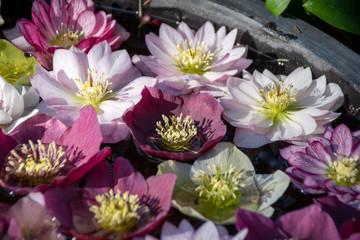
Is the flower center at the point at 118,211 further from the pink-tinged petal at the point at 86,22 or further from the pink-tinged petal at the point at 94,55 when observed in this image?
the pink-tinged petal at the point at 86,22

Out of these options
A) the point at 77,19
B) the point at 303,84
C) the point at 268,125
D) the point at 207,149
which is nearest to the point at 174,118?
the point at 207,149

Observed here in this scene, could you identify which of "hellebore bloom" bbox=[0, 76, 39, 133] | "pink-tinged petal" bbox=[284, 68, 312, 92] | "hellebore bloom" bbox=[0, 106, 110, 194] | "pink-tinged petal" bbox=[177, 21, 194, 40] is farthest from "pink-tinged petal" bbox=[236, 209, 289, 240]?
"pink-tinged petal" bbox=[177, 21, 194, 40]

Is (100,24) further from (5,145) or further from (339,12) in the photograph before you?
(339,12)

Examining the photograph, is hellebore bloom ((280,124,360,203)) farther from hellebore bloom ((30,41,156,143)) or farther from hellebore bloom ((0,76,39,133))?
hellebore bloom ((0,76,39,133))

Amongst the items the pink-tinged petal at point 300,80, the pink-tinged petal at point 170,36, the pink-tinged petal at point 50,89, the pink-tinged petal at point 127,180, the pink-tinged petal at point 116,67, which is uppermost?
the pink-tinged petal at point 300,80

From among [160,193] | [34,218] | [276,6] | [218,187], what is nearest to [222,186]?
[218,187]

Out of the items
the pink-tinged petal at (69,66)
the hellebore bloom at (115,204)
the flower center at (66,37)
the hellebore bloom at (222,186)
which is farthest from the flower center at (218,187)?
the flower center at (66,37)
